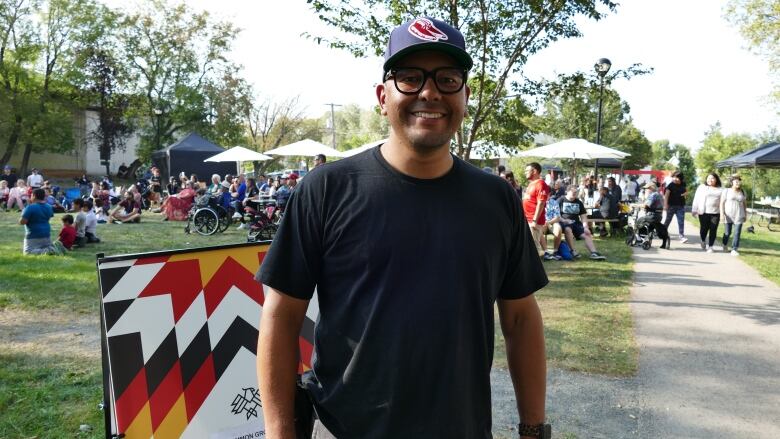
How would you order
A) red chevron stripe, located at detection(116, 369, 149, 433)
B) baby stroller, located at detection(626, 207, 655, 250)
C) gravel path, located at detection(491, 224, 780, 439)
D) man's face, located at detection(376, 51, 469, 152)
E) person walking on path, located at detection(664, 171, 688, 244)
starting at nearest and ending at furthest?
man's face, located at detection(376, 51, 469, 152) → red chevron stripe, located at detection(116, 369, 149, 433) → gravel path, located at detection(491, 224, 780, 439) → baby stroller, located at detection(626, 207, 655, 250) → person walking on path, located at detection(664, 171, 688, 244)

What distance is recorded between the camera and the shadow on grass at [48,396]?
3.94 meters

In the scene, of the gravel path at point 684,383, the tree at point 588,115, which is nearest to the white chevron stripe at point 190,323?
the gravel path at point 684,383

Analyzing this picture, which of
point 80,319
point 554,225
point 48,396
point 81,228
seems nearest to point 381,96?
point 48,396

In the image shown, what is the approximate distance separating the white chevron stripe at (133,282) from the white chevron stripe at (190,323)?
0.26m

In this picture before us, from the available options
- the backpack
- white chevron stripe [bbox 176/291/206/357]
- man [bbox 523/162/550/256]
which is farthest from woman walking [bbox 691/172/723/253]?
white chevron stripe [bbox 176/291/206/357]

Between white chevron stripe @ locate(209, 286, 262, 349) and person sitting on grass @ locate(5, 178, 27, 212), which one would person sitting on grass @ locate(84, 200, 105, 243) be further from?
white chevron stripe @ locate(209, 286, 262, 349)

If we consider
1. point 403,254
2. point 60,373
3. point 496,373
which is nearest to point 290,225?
point 403,254

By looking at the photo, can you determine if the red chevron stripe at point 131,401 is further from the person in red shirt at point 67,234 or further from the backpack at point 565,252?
the person in red shirt at point 67,234

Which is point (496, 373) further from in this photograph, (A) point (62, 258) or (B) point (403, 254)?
(A) point (62, 258)

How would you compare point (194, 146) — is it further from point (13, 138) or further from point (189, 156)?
point (13, 138)

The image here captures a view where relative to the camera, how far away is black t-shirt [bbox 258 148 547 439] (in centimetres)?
162

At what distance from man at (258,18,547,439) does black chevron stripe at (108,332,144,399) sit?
1.39m

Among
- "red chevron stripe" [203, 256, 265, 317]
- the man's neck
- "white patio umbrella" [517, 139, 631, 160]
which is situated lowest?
"red chevron stripe" [203, 256, 265, 317]

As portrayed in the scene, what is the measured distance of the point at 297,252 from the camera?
168 centimetres
